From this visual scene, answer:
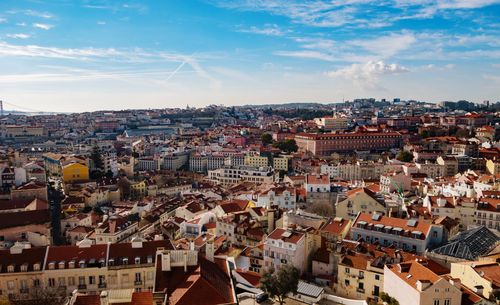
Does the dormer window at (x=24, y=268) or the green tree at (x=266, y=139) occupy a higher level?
the green tree at (x=266, y=139)

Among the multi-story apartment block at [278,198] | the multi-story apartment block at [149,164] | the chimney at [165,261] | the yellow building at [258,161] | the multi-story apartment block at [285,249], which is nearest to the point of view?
the chimney at [165,261]

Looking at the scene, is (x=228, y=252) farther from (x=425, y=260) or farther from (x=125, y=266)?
(x=425, y=260)

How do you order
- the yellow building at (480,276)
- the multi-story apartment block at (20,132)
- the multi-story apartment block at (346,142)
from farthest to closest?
the multi-story apartment block at (20,132) < the multi-story apartment block at (346,142) < the yellow building at (480,276)

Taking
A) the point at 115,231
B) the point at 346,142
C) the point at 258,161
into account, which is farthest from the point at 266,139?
the point at 115,231

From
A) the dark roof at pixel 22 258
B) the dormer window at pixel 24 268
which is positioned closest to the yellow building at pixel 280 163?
the dark roof at pixel 22 258

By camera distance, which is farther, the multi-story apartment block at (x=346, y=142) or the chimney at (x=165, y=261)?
the multi-story apartment block at (x=346, y=142)

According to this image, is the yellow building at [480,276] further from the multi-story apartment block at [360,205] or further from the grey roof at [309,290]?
the multi-story apartment block at [360,205]

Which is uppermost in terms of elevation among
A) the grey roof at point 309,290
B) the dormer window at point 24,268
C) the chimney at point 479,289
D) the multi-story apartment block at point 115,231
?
the dormer window at point 24,268
